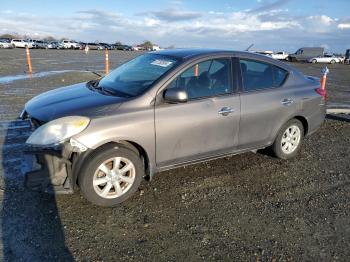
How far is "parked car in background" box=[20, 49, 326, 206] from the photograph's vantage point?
13.0ft

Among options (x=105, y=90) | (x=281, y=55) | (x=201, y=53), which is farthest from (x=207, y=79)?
(x=281, y=55)

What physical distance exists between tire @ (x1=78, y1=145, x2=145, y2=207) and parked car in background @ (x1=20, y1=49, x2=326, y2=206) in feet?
0.04

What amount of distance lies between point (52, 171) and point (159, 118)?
1346mm

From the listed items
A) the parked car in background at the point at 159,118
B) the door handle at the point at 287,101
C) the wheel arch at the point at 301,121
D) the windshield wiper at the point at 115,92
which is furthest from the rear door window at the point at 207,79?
the wheel arch at the point at 301,121

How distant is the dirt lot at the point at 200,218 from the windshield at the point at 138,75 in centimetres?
131

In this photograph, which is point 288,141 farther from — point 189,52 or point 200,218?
point 200,218

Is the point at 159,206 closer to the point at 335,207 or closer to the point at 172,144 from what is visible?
the point at 172,144

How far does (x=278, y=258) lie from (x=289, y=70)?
3.36 m

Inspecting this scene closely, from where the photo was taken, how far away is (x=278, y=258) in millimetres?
3395

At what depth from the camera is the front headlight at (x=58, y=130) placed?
12.7ft

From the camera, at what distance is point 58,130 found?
154 inches

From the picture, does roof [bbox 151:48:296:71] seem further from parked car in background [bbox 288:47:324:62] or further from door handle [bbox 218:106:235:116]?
parked car in background [bbox 288:47:324:62]

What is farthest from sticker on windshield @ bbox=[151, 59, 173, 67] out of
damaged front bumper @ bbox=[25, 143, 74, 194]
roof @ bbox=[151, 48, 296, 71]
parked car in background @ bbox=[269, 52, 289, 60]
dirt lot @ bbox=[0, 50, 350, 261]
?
parked car in background @ bbox=[269, 52, 289, 60]

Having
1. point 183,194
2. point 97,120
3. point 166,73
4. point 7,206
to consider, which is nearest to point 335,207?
point 183,194
